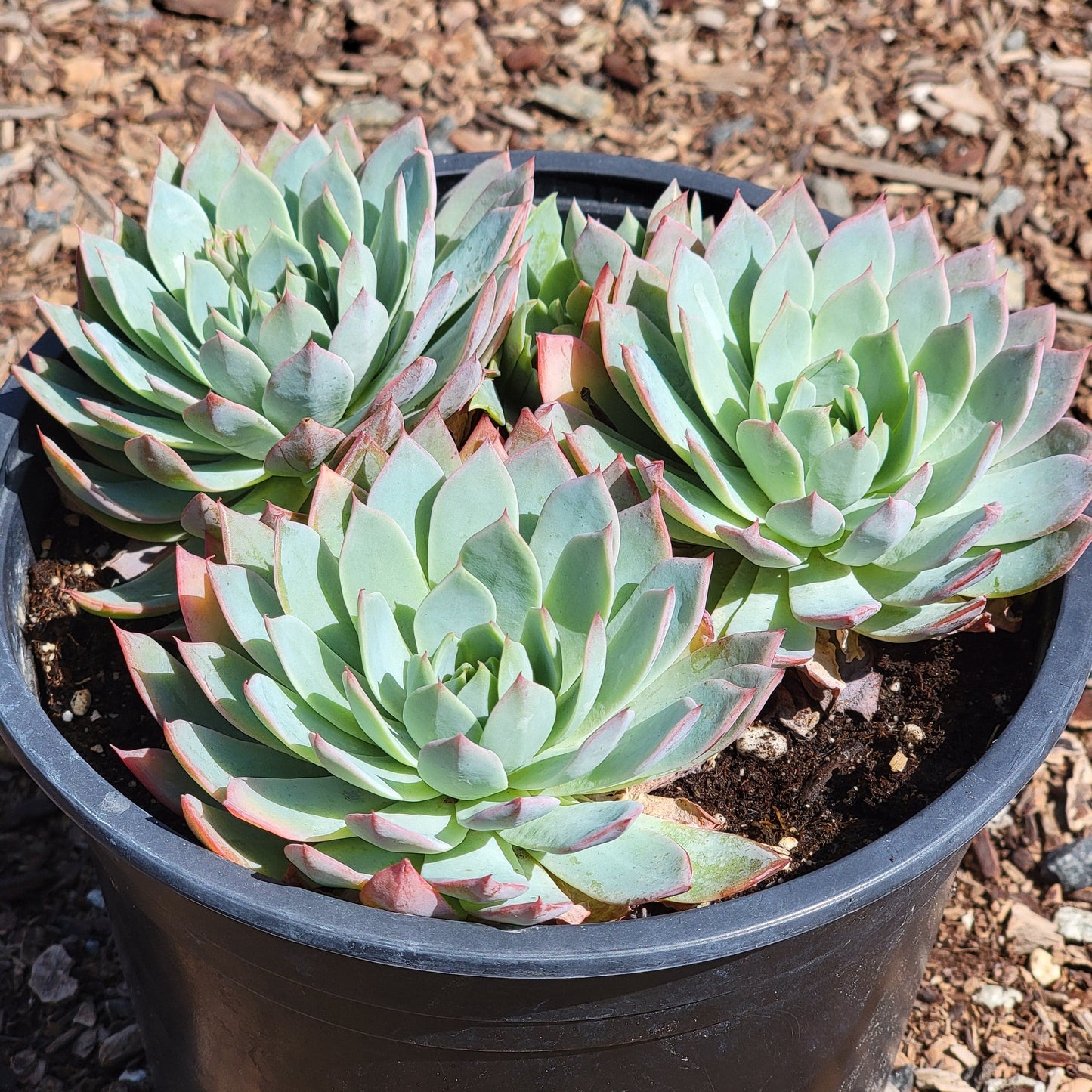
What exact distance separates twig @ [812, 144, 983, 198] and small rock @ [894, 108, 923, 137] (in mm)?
89

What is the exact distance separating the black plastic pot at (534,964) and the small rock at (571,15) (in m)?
2.06

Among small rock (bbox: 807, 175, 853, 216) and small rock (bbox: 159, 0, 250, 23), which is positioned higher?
small rock (bbox: 159, 0, 250, 23)

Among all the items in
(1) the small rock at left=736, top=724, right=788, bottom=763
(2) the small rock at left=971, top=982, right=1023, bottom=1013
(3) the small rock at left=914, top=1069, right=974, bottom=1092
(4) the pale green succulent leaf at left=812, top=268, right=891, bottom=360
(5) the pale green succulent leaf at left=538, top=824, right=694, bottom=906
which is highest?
(4) the pale green succulent leaf at left=812, top=268, right=891, bottom=360

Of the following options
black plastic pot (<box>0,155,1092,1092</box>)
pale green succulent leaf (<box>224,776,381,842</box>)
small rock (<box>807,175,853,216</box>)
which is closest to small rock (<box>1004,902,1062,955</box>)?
black plastic pot (<box>0,155,1092,1092</box>)

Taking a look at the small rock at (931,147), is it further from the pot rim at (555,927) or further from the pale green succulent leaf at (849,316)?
the pot rim at (555,927)

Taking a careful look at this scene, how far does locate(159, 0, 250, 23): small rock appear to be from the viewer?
2.81 meters

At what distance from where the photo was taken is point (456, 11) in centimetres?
287

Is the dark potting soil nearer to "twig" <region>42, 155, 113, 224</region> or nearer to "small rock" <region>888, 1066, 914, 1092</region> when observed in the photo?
"small rock" <region>888, 1066, 914, 1092</region>

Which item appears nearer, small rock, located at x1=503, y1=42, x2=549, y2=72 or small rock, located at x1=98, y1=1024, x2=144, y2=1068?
small rock, located at x1=98, y1=1024, x2=144, y2=1068

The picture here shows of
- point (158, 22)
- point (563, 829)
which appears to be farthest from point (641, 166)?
point (158, 22)

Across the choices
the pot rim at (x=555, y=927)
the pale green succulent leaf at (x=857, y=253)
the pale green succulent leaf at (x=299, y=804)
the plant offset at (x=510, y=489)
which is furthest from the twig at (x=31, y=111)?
the pale green succulent leaf at (x=299, y=804)

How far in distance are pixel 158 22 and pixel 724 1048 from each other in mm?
2541

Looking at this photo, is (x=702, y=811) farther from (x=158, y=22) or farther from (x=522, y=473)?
(x=158, y=22)

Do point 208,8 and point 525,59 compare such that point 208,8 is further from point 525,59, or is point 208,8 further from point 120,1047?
→ point 120,1047
